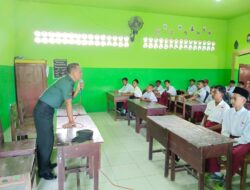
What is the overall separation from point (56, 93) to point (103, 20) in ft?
15.0

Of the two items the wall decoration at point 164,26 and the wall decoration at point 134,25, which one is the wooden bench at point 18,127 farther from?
the wall decoration at point 164,26

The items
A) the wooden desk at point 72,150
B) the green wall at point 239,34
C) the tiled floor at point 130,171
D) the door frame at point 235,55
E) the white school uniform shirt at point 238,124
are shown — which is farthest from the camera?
the door frame at point 235,55

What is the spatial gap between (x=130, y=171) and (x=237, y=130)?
1551 millimetres

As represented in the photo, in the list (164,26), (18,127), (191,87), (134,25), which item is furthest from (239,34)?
(18,127)

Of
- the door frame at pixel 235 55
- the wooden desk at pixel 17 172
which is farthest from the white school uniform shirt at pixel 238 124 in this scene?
the door frame at pixel 235 55

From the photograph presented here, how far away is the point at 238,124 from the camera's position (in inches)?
105

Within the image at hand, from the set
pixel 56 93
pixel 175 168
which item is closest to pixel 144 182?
A: pixel 175 168

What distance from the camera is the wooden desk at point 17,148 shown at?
2.40 meters

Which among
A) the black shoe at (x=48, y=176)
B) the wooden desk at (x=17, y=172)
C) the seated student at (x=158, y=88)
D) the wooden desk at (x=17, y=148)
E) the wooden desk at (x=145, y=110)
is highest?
the seated student at (x=158, y=88)

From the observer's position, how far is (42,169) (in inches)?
107

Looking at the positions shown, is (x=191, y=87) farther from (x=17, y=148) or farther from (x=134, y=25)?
(x=17, y=148)

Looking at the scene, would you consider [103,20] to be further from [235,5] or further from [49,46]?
[235,5]

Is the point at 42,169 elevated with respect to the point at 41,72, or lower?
lower

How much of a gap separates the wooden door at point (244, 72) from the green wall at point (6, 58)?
7048mm
